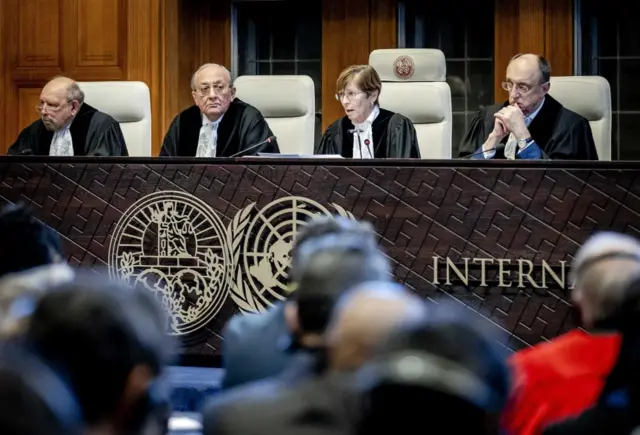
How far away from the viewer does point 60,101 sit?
5.86 metres

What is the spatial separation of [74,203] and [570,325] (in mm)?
1866

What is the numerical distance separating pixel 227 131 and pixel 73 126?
2.56 ft

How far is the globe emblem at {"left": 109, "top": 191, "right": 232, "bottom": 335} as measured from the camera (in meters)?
4.24

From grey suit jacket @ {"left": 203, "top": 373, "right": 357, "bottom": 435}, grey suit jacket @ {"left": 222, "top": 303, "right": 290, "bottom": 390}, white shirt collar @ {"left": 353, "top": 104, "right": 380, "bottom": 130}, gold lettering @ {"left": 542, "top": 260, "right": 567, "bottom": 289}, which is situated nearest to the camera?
grey suit jacket @ {"left": 203, "top": 373, "right": 357, "bottom": 435}

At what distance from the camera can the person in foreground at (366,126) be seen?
5.62 m

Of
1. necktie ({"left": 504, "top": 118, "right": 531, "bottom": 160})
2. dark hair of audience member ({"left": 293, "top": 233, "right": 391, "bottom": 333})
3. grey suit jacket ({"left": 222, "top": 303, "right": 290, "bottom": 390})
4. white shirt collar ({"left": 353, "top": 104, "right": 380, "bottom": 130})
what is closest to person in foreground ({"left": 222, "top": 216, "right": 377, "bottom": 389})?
grey suit jacket ({"left": 222, "top": 303, "right": 290, "bottom": 390})

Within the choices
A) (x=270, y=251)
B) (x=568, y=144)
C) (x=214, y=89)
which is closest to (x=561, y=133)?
(x=568, y=144)

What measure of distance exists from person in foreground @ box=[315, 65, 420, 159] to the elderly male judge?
14.6 inches

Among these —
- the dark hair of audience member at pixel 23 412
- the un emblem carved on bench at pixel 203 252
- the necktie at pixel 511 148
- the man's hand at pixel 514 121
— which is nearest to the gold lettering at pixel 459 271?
the un emblem carved on bench at pixel 203 252

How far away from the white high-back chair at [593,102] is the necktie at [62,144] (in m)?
2.38

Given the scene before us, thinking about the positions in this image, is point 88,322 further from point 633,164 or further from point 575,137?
point 575,137

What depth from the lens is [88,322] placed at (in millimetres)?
1122

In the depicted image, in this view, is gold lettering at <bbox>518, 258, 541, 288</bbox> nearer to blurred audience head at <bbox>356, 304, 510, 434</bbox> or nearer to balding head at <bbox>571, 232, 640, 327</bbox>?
balding head at <bbox>571, 232, 640, 327</bbox>

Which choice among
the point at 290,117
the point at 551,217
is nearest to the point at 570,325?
the point at 551,217
